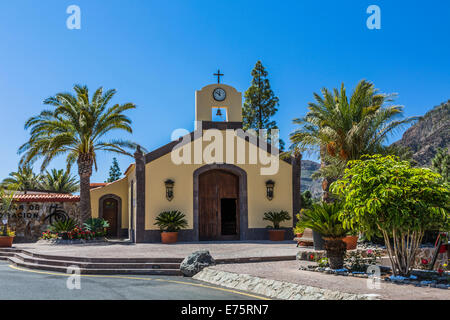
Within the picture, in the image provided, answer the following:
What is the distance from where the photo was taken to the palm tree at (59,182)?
144ft

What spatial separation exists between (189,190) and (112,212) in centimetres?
743

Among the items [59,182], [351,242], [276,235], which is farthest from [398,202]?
[59,182]

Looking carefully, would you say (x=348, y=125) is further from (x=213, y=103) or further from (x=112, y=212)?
(x=112, y=212)

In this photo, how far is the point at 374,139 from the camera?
16.9m

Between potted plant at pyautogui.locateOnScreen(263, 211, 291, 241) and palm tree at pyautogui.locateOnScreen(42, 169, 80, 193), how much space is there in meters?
29.6

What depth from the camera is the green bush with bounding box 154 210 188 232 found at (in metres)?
19.5

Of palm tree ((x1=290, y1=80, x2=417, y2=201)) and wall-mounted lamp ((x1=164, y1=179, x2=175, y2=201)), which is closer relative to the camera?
palm tree ((x1=290, y1=80, x2=417, y2=201))

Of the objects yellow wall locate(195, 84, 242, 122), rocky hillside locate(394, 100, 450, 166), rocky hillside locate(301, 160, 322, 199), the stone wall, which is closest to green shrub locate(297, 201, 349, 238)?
yellow wall locate(195, 84, 242, 122)

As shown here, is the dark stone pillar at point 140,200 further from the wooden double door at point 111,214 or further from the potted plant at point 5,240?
the wooden double door at point 111,214

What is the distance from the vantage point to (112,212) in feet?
83.9

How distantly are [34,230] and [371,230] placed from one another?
753 inches

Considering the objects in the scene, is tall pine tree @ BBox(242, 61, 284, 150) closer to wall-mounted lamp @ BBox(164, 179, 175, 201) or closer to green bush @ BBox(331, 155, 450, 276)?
wall-mounted lamp @ BBox(164, 179, 175, 201)

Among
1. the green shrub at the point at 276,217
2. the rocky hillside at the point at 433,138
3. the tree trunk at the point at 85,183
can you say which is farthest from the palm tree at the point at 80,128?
the rocky hillside at the point at 433,138
